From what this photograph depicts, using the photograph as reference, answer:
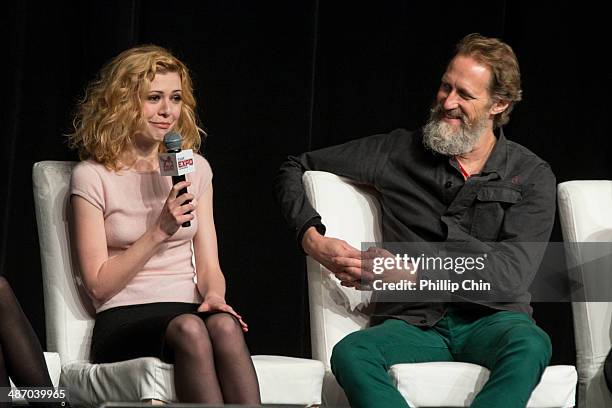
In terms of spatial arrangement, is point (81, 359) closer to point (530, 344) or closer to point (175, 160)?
point (175, 160)

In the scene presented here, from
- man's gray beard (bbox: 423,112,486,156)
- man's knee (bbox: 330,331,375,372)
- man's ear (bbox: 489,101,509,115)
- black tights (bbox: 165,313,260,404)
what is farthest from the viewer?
man's ear (bbox: 489,101,509,115)

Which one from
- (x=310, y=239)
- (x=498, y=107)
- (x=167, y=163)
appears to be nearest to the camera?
(x=167, y=163)

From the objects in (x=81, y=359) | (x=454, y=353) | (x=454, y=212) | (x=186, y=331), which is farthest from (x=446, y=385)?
(x=81, y=359)

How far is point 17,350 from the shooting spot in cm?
292

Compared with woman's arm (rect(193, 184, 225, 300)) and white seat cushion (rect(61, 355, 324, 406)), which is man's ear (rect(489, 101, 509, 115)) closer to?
woman's arm (rect(193, 184, 225, 300))

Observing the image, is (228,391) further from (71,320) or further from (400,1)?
(400,1)

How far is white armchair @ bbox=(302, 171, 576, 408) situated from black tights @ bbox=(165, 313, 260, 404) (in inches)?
15.9

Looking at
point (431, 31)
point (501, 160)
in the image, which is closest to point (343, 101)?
point (431, 31)

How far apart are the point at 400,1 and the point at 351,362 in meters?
1.68

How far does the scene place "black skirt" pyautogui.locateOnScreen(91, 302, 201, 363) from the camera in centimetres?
294

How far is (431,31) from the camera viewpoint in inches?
165

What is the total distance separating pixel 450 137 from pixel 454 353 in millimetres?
653

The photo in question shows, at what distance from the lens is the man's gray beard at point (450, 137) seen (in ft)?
11.0

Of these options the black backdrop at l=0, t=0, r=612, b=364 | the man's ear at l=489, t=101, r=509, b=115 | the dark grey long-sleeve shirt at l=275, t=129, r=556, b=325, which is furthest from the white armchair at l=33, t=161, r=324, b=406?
the man's ear at l=489, t=101, r=509, b=115
